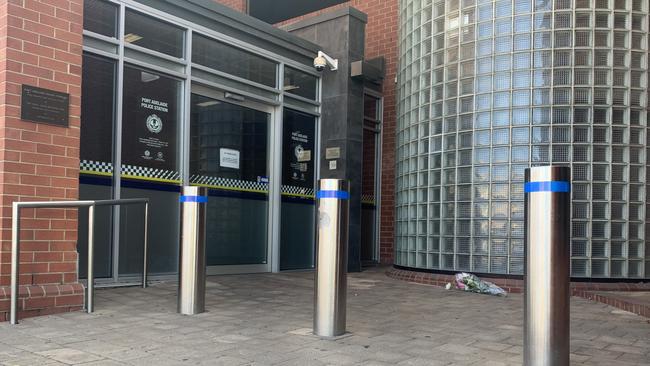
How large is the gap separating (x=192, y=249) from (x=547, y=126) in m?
4.76

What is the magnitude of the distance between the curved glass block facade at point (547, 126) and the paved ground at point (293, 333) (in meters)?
1.03

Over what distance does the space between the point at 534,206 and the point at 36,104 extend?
4.36m

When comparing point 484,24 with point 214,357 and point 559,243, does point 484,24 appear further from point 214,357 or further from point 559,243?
point 214,357

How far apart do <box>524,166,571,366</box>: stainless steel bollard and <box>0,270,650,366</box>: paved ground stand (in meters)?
0.47

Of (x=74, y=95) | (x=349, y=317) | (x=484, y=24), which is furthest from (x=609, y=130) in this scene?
(x=74, y=95)

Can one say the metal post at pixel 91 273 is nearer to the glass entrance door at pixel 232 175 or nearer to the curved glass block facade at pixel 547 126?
the glass entrance door at pixel 232 175

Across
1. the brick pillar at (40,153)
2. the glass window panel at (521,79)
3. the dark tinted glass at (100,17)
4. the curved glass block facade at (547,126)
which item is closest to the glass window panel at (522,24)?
the curved glass block facade at (547,126)

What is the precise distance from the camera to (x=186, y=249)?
5.41 metres

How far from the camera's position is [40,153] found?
5.28 metres

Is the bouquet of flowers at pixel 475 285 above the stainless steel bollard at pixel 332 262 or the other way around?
the other way around

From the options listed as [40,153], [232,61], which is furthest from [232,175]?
[40,153]

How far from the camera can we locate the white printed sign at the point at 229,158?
340 inches

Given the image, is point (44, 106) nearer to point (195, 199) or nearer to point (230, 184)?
point (195, 199)

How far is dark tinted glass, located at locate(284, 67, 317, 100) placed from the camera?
32.2 ft
